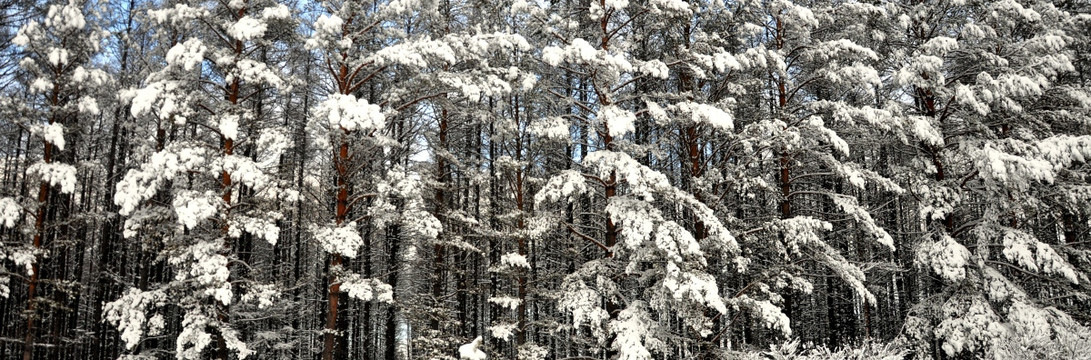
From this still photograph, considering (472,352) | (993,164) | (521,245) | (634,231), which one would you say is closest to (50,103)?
(521,245)

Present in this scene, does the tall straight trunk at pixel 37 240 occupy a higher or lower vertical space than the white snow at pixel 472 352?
higher

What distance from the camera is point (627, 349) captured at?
9.55 meters

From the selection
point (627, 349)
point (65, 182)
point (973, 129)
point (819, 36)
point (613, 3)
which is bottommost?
point (627, 349)

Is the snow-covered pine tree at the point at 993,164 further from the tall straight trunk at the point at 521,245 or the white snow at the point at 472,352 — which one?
the white snow at the point at 472,352

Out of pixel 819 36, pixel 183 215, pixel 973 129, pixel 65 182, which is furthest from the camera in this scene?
pixel 819 36

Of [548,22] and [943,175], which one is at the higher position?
[548,22]

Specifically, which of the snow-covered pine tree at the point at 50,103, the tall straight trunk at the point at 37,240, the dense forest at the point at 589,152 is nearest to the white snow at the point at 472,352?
the dense forest at the point at 589,152

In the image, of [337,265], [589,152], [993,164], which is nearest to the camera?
[337,265]

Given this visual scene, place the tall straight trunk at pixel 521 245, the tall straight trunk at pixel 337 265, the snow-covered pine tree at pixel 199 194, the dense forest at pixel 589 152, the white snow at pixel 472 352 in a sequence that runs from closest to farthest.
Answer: the white snow at pixel 472 352 < the snow-covered pine tree at pixel 199 194 < the dense forest at pixel 589 152 < the tall straight trunk at pixel 337 265 < the tall straight trunk at pixel 521 245

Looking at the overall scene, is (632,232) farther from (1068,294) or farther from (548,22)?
(1068,294)

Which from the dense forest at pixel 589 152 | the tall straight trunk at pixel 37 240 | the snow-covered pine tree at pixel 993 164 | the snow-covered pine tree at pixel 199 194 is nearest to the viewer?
the snow-covered pine tree at pixel 199 194

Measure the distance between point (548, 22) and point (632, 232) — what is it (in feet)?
15.4

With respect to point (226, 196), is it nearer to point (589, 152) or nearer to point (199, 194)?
point (199, 194)

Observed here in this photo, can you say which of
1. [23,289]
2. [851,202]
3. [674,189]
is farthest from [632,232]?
[23,289]
